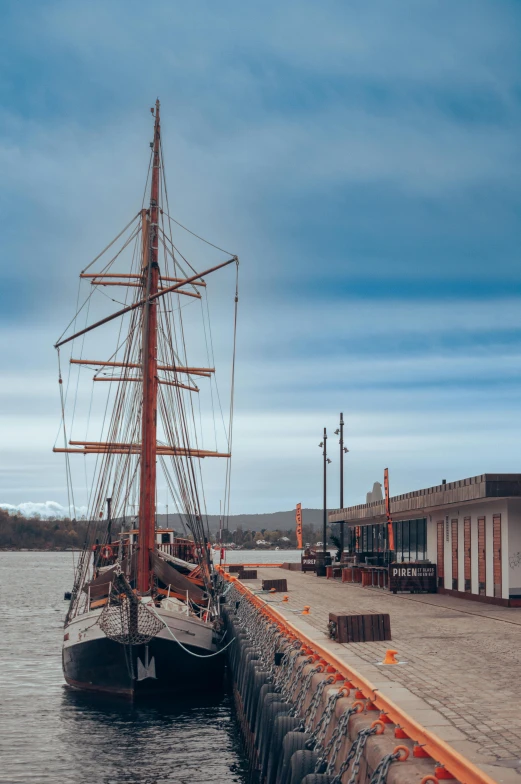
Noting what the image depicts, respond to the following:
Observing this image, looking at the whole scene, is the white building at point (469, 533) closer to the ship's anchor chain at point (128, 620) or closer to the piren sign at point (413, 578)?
the piren sign at point (413, 578)

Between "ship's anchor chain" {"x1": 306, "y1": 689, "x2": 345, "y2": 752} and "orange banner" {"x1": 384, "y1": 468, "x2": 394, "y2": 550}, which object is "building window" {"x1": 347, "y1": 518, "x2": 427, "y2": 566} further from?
"ship's anchor chain" {"x1": 306, "y1": 689, "x2": 345, "y2": 752}

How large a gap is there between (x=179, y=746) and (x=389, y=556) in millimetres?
20372

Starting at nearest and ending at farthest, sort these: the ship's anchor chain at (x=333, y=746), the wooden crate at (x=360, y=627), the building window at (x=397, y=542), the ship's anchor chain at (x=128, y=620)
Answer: the ship's anchor chain at (x=333, y=746)
the wooden crate at (x=360, y=627)
the ship's anchor chain at (x=128, y=620)
the building window at (x=397, y=542)

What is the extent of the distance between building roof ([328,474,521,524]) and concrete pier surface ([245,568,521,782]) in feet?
10.0

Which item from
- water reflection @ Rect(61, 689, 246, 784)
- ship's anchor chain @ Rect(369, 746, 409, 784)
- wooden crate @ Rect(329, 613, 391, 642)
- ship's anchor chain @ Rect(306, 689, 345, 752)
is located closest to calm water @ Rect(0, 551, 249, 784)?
water reflection @ Rect(61, 689, 246, 784)

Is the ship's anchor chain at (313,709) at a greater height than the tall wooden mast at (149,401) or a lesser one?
lesser

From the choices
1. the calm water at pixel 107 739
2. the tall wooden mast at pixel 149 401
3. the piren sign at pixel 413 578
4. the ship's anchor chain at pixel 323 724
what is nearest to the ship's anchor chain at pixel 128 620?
the tall wooden mast at pixel 149 401

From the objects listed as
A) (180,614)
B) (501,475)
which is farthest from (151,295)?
(501,475)

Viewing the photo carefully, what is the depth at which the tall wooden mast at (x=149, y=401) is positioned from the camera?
2339 centimetres

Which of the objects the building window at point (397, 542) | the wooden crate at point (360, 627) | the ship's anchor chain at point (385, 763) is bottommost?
the ship's anchor chain at point (385, 763)

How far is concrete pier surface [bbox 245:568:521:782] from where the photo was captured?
27.4 feet

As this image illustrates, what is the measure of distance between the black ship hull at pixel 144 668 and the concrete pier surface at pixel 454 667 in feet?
8.71

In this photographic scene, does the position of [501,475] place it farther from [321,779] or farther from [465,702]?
[321,779]

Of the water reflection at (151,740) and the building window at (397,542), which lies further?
the building window at (397,542)
